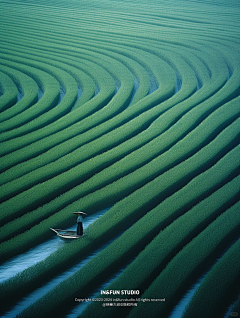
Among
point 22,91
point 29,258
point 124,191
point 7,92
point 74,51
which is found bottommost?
point 29,258

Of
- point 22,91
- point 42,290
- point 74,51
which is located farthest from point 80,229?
point 74,51

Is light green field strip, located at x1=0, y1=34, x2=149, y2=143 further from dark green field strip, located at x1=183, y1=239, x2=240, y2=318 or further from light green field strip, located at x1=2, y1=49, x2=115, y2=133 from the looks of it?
dark green field strip, located at x1=183, y1=239, x2=240, y2=318

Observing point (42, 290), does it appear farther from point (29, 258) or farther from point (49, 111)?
point (49, 111)

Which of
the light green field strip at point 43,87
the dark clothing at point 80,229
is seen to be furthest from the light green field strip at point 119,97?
the dark clothing at point 80,229

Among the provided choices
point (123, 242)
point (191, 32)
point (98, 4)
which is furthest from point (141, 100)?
point (98, 4)

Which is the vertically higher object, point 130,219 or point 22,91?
point 22,91

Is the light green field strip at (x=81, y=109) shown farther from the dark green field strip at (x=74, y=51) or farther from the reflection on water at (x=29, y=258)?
the reflection on water at (x=29, y=258)
